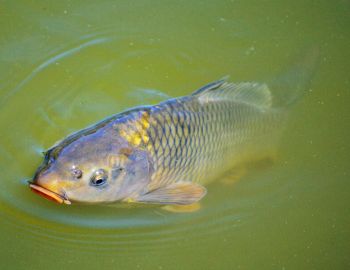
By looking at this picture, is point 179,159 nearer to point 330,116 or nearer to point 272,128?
point 272,128

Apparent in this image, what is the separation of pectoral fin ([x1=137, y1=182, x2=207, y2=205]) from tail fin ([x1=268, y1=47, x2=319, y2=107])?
1.02m

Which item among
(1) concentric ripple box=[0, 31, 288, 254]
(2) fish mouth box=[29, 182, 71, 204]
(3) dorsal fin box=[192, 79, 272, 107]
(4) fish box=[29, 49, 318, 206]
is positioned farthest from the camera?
(3) dorsal fin box=[192, 79, 272, 107]

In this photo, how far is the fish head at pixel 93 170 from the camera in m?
2.23

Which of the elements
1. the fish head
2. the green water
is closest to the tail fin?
the green water

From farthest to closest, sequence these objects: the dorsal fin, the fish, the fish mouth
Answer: the dorsal fin, the fish, the fish mouth

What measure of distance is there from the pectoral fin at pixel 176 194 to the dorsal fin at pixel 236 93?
0.56 meters

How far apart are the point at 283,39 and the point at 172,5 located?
3.58 feet

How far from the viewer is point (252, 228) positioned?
283 cm

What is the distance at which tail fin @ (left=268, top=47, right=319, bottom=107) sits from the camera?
339 cm

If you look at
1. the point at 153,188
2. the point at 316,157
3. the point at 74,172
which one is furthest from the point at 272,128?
the point at 74,172

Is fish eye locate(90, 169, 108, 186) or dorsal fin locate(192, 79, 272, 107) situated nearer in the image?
fish eye locate(90, 169, 108, 186)

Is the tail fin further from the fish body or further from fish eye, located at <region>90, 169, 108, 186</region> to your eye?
fish eye, located at <region>90, 169, 108, 186</region>

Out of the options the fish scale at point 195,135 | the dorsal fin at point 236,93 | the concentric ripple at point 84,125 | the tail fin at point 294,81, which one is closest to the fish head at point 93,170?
the fish scale at point 195,135

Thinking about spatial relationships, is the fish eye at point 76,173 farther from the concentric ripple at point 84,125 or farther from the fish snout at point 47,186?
the concentric ripple at point 84,125
